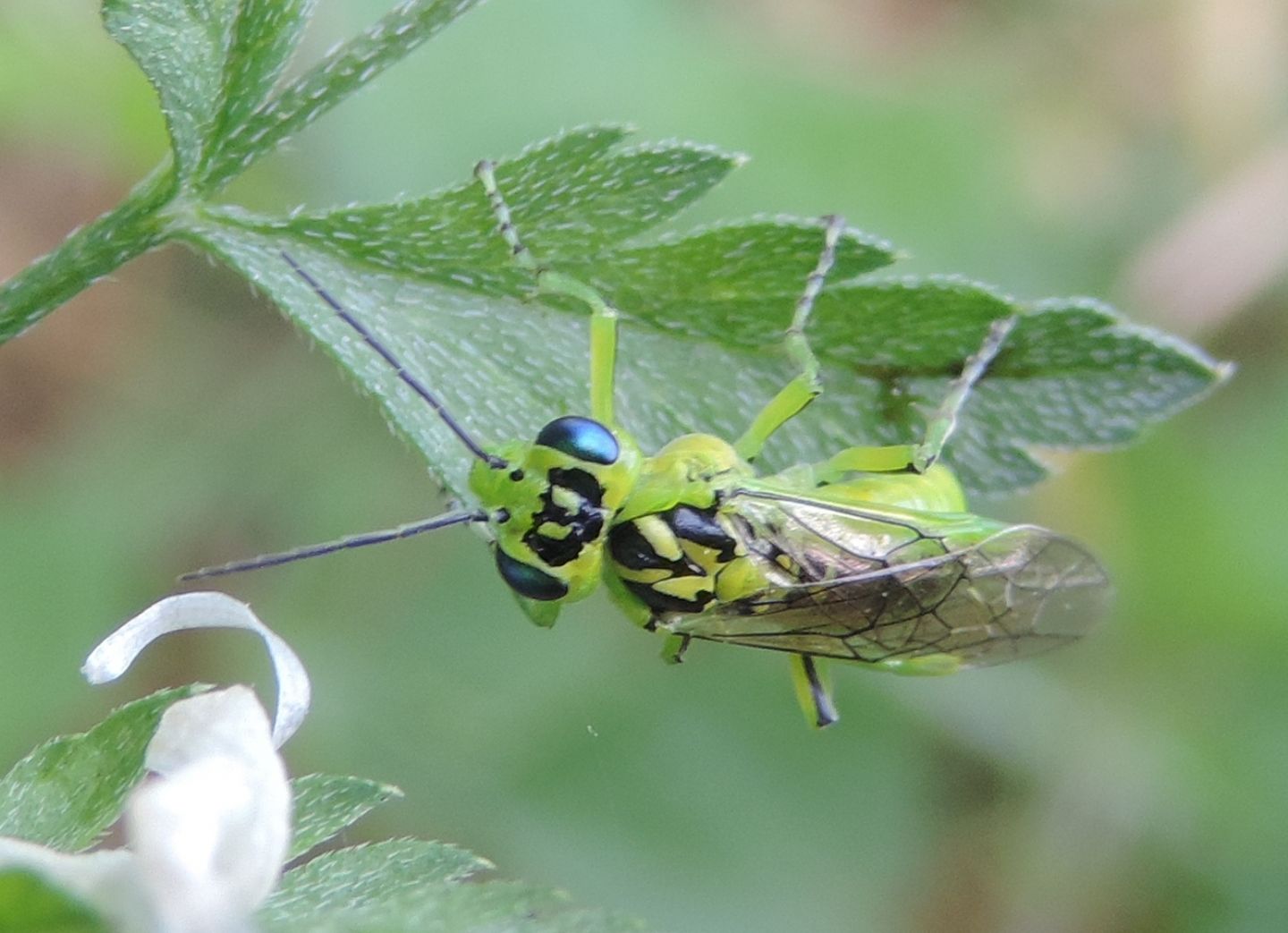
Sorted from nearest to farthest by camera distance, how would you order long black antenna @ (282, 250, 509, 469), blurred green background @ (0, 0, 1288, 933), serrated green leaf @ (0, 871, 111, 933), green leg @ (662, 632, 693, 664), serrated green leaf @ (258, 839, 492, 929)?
serrated green leaf @ (0, 871, 111, 933) < serrated green leaf @ (258, 839, 492, 929) < long black antenna @ (282, 250, 509, 469) < green leg @ (662, 632, 693, 664) < blurred green background @ (0, 0, 1288, 933)

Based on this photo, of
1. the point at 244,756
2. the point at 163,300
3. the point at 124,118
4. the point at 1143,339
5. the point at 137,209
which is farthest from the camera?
the point at 163,300

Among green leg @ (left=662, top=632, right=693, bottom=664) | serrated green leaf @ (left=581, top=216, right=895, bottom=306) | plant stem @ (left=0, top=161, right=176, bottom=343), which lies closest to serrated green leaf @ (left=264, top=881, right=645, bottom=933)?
plant stem @ (left=0, top=161, right=176, bottom=343)

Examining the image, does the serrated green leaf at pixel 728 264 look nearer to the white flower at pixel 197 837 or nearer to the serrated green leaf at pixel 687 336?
the serrated green leaf at pixel 687 336

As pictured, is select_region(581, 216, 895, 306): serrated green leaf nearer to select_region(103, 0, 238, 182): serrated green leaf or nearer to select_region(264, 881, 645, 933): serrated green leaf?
select_region(103, 0, 238, 182): serrated green leaf

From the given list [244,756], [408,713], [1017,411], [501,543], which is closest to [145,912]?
[244,756]

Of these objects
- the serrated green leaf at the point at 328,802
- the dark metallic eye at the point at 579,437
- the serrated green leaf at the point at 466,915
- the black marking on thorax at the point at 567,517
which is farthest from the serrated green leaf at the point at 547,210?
the serrated green leaf at the point at 466,915

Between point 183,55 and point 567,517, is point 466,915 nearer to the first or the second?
point 183,55

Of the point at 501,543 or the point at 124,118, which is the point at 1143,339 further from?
the point at 124,118
